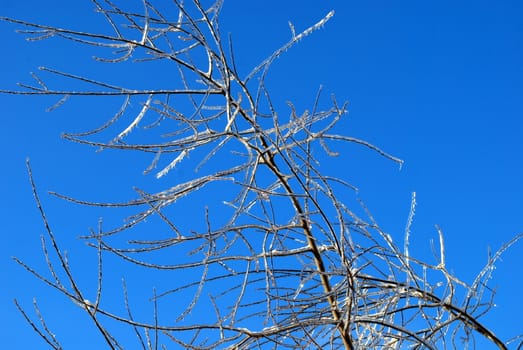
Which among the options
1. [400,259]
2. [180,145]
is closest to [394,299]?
[400,259]

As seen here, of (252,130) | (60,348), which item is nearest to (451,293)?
(252,130)

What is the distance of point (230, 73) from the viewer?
2994 millimetres

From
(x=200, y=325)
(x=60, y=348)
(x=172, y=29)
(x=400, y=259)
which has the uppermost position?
(x=172, y=29)

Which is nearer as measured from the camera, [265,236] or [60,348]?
[60,348]

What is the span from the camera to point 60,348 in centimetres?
241

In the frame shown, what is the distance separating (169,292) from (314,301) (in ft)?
2.10

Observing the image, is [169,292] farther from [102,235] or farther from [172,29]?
[172,29]

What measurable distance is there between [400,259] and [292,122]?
76 centimetres

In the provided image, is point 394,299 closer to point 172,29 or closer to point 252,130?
point 252,130

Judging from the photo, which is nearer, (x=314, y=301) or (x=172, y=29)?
(x=314, y=301)

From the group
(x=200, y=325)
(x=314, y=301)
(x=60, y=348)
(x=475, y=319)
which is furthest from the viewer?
(x=475, y=319)

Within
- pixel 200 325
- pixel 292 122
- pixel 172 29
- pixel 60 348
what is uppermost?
pixel 172 29

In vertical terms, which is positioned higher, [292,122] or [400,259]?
[292,122]

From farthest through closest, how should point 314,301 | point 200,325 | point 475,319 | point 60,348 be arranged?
1. point 475,319
2. point 314,301
3. point 200,325
4. point 60,348
